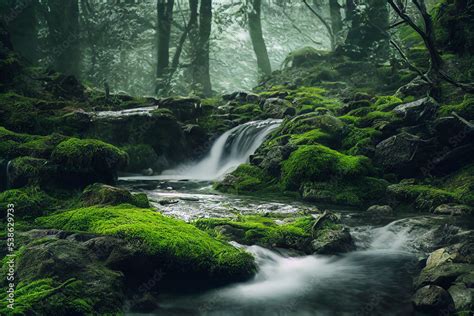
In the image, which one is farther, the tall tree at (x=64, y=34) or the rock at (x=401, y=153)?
the tall tree at (x=64, y=34)

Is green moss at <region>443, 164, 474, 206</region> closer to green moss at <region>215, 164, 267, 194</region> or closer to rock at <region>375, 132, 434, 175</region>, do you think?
rock at <region>375, 132, 434, 175</region>

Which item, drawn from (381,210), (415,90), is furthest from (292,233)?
(415,90)

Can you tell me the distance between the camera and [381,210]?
367 inches

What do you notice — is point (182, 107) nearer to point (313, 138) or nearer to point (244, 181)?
point (244, 181)

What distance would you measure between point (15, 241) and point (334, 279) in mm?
4573

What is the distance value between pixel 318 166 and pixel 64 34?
2083 centimetres

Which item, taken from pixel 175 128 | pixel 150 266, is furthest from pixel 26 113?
pixel 150 266

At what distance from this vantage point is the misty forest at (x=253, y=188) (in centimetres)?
512

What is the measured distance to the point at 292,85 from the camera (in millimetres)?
21938

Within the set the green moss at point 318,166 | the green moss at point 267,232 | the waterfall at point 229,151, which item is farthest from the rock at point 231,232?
the waterfall at point 229,151

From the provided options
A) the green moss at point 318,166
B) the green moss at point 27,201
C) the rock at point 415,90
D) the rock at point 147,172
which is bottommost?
the rock at point 147,172

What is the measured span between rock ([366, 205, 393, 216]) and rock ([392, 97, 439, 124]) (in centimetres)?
352

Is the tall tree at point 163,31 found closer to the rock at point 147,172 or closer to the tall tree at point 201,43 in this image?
the tall tree at point 201,43

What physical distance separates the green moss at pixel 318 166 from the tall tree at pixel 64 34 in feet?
59.3
